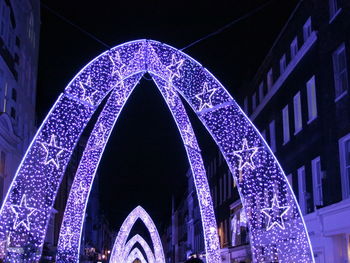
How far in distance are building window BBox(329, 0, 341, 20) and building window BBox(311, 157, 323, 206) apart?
556 centimetres

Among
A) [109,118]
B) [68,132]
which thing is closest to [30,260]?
[68,132]

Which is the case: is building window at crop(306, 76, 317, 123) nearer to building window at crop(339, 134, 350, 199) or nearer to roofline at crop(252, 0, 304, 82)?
building window at crop(339, 134, 350, 199)

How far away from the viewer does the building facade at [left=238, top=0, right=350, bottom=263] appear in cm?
1866

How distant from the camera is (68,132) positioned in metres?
14.7

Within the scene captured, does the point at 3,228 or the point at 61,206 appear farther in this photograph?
the point at 61,206

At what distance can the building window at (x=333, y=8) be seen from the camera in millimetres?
19378

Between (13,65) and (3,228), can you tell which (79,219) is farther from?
(13,65)

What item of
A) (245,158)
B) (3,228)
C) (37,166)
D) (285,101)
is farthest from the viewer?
(285,101)

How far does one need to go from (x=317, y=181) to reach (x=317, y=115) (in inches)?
103

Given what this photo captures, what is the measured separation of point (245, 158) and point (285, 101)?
39.2ft

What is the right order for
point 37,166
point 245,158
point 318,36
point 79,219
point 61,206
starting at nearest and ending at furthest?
point 37,166
point 245,158
point 79,219
point 318,36
point 61,206

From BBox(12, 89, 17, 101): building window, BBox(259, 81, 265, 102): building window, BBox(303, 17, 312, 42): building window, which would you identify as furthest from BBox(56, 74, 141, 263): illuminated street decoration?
BBox(259, 81, 265, 102): building window

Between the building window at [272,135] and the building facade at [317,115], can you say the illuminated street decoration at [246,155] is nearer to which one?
the building facade at [317,115]

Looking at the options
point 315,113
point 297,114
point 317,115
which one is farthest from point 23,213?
point 297,114
